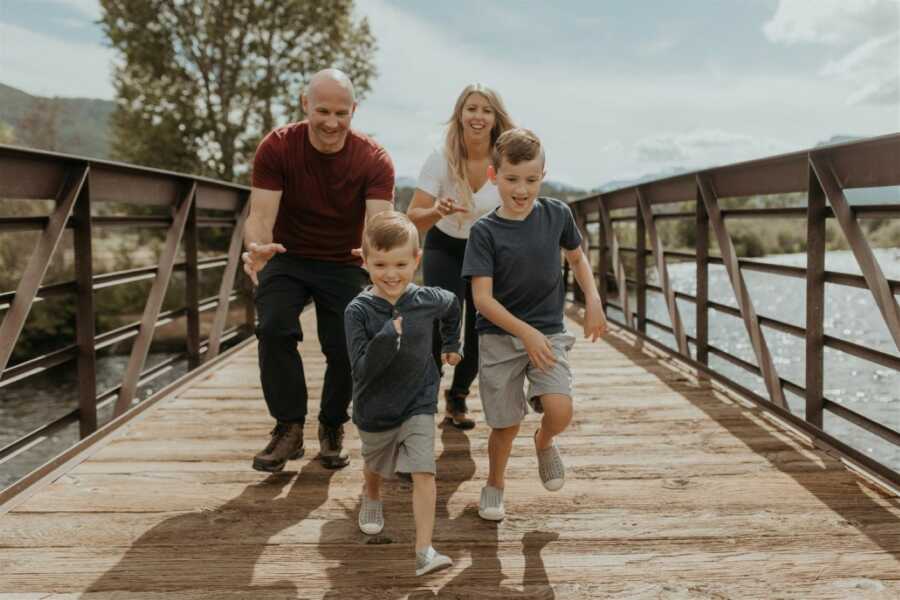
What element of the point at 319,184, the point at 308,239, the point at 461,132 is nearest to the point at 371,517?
the point at 308,239

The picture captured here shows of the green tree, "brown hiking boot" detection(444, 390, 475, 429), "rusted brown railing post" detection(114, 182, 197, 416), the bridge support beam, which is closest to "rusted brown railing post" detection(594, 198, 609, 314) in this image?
the bridge support beam

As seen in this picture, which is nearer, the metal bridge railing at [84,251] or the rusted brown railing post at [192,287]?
the metal bridge railing at [84,251]

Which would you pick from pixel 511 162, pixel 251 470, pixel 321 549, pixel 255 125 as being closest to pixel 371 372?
pixel 321 549

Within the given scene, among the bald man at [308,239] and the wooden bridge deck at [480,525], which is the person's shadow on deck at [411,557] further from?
the bald man at [308,239]

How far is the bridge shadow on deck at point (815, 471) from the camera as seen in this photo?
227 cm

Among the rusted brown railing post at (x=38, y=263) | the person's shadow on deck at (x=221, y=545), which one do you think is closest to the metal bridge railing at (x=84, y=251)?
the rusted brown railing post at (x=38, y=263)

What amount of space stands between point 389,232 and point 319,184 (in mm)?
894

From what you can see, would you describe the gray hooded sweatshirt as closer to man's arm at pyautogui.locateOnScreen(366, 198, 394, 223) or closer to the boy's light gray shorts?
the boy's light gray shorts

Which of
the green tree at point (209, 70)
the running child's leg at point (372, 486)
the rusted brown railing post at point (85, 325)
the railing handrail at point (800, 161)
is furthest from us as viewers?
the green tree at point (209, 70)

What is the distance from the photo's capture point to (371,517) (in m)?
2.29

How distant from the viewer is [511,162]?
2.26 metres

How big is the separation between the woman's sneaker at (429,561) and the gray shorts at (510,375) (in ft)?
1.68

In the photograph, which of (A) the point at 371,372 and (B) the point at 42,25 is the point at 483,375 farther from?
(B) the point at 42,25

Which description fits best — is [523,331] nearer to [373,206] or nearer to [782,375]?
[373,206]
